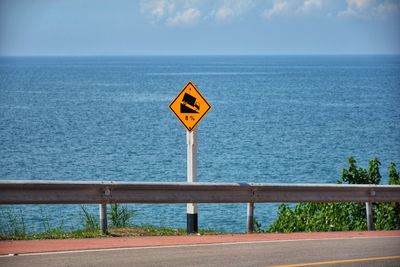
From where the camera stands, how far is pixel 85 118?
78875mm

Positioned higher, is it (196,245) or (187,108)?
(187,108)

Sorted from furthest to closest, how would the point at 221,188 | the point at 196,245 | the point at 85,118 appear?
the point at 85,118
the point at 221,188
the point at 196,245

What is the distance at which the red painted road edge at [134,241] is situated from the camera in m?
12.3

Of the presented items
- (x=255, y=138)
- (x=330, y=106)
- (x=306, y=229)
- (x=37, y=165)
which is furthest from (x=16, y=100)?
(x=306, y=229)

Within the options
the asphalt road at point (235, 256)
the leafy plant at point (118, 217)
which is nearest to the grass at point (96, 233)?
the leafy plant at point (118, 217)

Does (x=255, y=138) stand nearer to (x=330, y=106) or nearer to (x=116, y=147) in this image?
(x=116, y=147)

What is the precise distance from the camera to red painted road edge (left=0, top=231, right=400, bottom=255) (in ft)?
40.3

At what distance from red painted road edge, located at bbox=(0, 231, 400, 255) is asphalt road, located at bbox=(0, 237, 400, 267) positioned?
0.40m

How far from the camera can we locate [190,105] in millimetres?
15508

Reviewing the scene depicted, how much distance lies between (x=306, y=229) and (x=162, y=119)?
205ft

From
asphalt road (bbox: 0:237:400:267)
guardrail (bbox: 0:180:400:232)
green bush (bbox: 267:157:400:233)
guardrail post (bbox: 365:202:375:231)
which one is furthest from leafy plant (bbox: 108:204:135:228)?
guardrail post (bbox: 365:202:375:231)

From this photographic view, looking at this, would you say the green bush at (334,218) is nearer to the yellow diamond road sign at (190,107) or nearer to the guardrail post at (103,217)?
the yellow diamond road sign at (190,107)

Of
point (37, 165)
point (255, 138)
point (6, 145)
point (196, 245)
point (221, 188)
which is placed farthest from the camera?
point (255, 138)

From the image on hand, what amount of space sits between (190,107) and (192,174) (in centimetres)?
118
